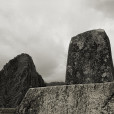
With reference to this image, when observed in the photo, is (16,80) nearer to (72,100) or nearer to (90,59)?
(90,59)

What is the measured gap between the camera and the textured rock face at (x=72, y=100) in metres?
2.51

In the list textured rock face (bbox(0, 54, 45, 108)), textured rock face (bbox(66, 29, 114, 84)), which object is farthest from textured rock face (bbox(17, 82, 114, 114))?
textured rock face (bbox(0, 54, 45, 108))

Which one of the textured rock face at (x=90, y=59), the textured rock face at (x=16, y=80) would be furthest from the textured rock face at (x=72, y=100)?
the textured rock face at (x=16, y=80)

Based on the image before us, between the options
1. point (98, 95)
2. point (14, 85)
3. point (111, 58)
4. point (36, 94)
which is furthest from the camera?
point (14, 85)

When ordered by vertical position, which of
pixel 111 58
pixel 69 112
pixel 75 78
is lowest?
pixel 69 112

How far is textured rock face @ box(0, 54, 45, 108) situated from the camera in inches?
624

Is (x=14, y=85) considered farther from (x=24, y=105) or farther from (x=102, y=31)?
(x=24, y=105)

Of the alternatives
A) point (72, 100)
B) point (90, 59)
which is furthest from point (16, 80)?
point (72, 100)

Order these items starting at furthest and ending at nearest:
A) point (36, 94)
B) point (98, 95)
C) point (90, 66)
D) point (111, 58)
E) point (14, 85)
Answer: point (14, 85) → point (111, 58) → point (90, 66) → point (36, 94) → point (98, 95)

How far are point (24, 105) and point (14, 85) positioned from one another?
1374 centimetres

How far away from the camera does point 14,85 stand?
16625 millimetres

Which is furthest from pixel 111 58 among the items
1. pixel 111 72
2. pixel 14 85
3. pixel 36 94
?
pixel 14 85

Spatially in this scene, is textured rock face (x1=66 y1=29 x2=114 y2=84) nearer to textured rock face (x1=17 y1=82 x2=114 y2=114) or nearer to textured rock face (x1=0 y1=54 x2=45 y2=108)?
textured rock face (x1=17 y1=82 x2=114 y2=114)

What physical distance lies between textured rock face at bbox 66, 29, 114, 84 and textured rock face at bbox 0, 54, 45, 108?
34.1 feet
